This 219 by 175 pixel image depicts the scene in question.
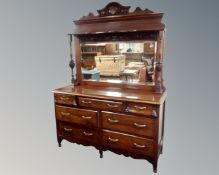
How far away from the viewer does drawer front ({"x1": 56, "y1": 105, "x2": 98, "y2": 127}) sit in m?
2.39

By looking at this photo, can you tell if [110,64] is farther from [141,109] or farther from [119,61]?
[141,109]

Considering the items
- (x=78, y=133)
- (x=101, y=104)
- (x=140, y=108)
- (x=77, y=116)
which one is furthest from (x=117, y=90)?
(x=78, y=133)

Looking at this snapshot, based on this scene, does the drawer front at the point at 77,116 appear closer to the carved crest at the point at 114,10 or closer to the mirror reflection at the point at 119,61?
the mirror reflection at the point at 119,61

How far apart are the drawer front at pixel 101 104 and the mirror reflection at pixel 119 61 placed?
455 millimetres

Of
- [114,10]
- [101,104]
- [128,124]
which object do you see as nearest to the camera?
[128,124]

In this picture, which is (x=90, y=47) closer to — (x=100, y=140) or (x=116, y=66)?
(x=116, y=66)

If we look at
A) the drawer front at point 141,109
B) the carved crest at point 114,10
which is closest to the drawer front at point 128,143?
the drawer front at point 141,109

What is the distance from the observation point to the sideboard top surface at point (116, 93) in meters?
2.09

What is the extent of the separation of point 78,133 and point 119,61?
3.74 ft

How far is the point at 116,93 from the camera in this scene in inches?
92.4

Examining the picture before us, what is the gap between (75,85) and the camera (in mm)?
2830

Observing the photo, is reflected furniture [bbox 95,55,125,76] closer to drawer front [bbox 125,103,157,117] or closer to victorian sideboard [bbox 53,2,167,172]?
victorian sideboard [bbox 53,2,167,172]

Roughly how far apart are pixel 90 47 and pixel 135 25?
738 mm

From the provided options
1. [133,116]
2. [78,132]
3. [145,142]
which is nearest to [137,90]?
[133,116]
